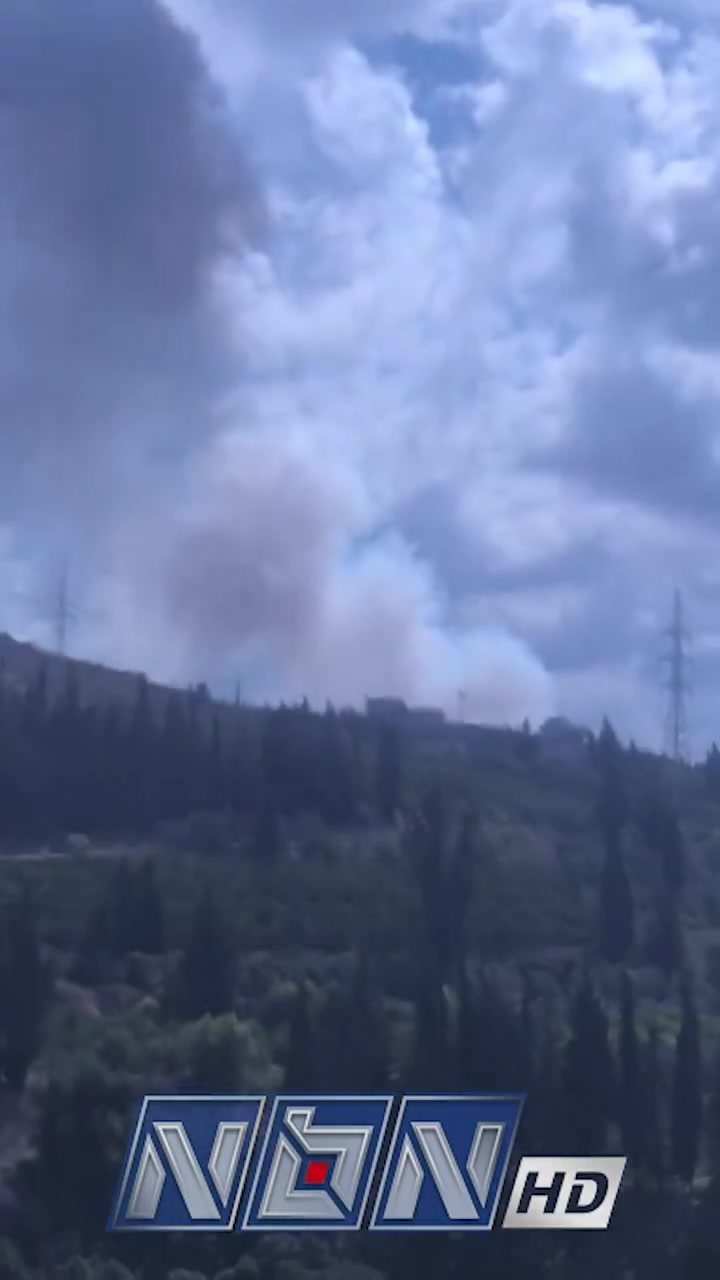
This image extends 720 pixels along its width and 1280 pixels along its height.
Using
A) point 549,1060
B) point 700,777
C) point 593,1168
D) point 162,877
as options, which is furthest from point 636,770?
point 593,1168

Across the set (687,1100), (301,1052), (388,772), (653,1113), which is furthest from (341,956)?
(388,772)

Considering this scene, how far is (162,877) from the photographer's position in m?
38.1

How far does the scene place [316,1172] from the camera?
22641 millimetres

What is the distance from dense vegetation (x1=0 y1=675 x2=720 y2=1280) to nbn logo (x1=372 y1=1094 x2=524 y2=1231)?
0.52 metres

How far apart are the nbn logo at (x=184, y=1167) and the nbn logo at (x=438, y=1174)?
5.89 feet

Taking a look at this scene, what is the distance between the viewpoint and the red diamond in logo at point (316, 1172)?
22484 mm

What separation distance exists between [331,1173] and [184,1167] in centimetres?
180

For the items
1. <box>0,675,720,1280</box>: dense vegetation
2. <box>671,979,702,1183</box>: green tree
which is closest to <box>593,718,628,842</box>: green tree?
<box>0,675,720,1280</box>: dense vegetation

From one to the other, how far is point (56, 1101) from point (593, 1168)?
7.84 metres

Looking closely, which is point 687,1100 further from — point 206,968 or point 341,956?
point 206,968

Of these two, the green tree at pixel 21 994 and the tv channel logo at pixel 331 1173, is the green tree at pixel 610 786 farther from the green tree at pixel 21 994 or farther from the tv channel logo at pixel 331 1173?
the tv channel logo at pixel 331 1173

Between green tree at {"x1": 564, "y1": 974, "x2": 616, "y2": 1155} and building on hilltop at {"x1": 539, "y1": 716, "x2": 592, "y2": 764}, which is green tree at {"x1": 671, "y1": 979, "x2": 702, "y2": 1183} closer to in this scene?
green tree at {"x1": 564, "y1": 974, "x2": 616, "y2": 1155}

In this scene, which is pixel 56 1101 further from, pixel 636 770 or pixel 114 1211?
pixel 636 770

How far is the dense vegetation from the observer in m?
24.9
